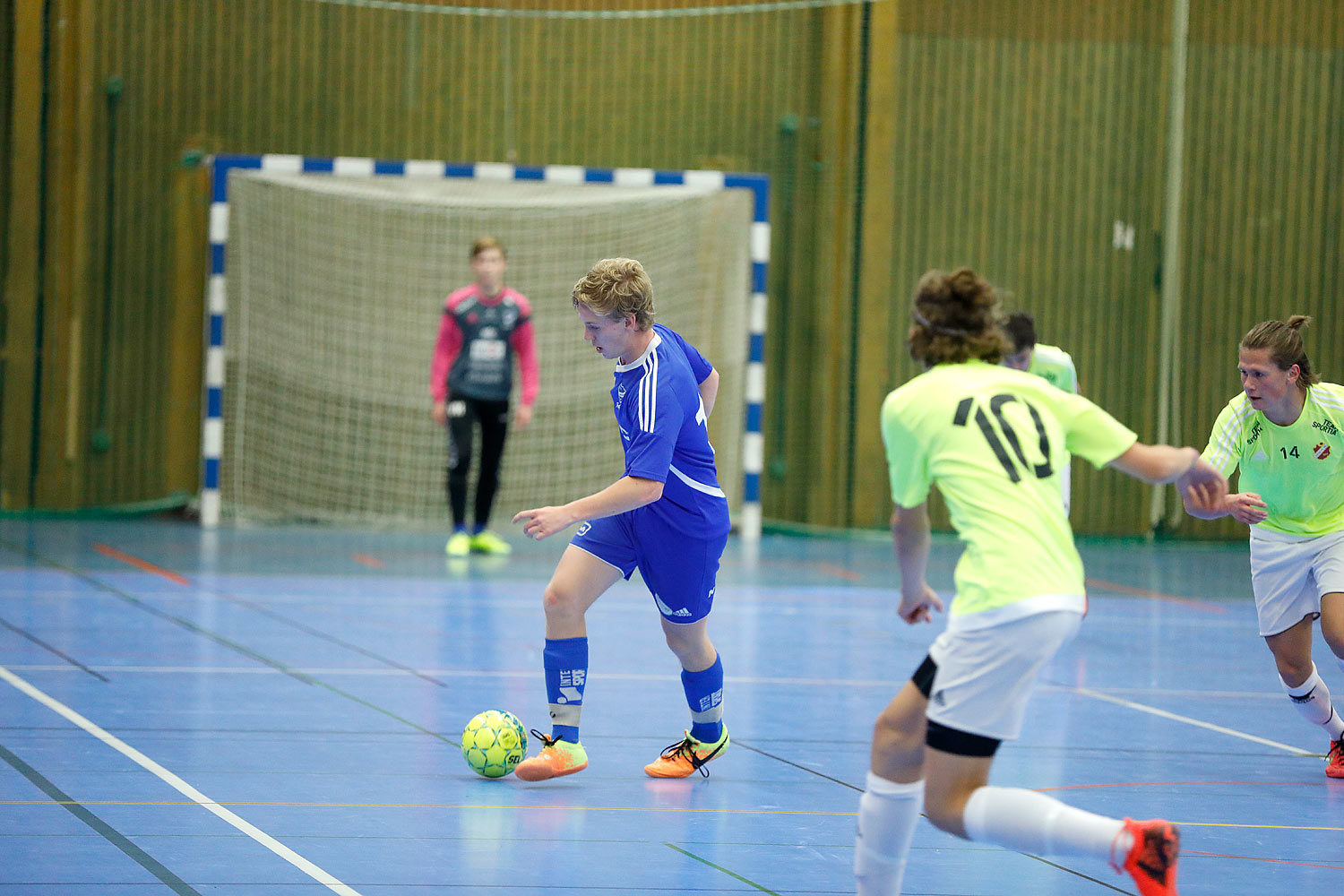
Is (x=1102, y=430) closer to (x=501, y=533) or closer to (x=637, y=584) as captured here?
(x=637, y=584)

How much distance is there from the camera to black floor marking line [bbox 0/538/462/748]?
19.0ft

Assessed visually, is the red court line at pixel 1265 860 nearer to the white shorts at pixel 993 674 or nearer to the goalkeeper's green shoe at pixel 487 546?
the white shorts at pixel 993 674

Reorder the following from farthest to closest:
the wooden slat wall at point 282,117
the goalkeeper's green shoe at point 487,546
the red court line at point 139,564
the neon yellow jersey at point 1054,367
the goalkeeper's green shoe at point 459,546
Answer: the wooden slat wall at point 282,117 < the goalkeeper's green shoe at point 487,546 < the goalkeeper's green shoe at point 459,546 < the red court line at point 139,564 < the neon yellow jersey at point 1054,367

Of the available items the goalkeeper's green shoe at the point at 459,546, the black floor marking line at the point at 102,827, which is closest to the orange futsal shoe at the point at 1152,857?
the black floor marking line at the point at 102,827

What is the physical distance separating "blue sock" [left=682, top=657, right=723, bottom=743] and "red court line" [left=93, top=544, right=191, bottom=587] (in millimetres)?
5126

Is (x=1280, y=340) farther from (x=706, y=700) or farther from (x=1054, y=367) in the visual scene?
(x=1054, y=367)

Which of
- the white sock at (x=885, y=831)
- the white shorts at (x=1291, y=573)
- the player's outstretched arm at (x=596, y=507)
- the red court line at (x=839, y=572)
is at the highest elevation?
the player's outstretched arm at (x=596, y=507)

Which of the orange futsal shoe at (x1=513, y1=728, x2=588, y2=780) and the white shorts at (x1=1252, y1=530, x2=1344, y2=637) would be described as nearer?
the orange futsal shoe at (x1=513, y1=728, x2=588, y2=780)

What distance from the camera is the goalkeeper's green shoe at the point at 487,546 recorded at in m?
11.5

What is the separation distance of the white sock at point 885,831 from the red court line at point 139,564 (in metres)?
6.76

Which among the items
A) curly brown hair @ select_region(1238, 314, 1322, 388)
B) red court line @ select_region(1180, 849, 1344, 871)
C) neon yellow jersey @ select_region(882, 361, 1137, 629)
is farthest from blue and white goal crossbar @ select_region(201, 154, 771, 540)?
neon yellow jersey @ select_region(882, 361, 1137, 629)

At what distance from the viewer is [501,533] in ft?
44.6

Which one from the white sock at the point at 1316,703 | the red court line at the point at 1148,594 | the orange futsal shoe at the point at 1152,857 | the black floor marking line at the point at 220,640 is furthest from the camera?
the red court line at the point at 1148,594

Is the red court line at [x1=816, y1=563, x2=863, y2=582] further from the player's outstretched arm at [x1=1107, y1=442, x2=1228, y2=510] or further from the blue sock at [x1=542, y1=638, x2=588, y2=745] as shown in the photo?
the player's outstretched arm at [x1=1107, y1=442, x2=1228, y2=510]
